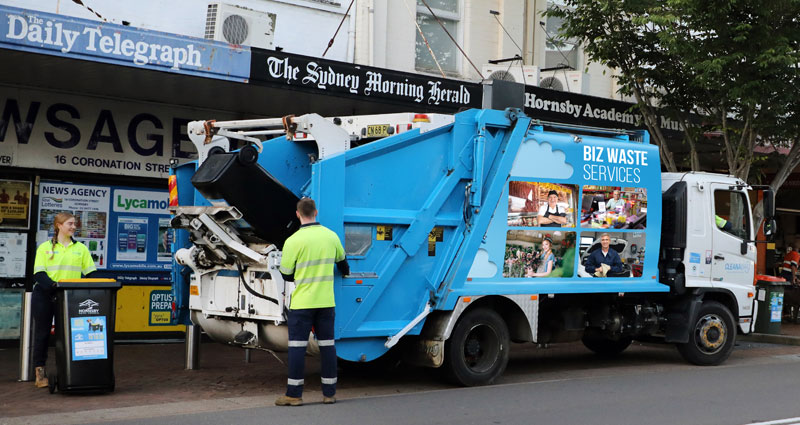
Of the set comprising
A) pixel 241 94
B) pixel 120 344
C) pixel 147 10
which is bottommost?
pixel 120 344

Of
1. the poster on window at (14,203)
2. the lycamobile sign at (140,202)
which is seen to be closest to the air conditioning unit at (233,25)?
the lycamobile sign at (140,202)

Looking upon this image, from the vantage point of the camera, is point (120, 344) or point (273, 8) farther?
point (273, 8)

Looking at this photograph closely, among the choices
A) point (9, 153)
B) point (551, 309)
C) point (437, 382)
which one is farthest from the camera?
point (9, 153)

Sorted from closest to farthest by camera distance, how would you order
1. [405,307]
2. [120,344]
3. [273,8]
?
1. [405,307]
2. [120,344]
3. [273,8]

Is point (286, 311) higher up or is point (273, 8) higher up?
point (273, 8)

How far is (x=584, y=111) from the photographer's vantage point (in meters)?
15.0

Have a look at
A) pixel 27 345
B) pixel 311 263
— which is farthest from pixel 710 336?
pixel 27 345

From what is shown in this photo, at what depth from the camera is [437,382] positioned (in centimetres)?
1002

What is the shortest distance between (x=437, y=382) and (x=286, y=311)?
85.3 inches

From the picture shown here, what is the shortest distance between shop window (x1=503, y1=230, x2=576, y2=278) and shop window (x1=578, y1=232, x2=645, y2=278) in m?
0.20

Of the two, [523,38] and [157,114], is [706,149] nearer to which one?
[523,38]

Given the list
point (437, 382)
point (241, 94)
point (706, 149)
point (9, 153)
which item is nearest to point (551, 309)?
point (437, 382)

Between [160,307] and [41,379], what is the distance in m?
4.17

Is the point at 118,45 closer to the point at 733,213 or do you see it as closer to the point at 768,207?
the point at 733,213
